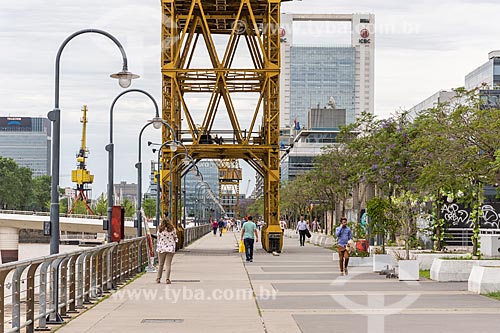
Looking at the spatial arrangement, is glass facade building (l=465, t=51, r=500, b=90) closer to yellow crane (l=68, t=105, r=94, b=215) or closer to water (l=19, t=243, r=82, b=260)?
water (l=19, t=243, r=82, b=260)

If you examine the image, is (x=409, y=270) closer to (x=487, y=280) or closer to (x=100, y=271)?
(x=487, y=280)

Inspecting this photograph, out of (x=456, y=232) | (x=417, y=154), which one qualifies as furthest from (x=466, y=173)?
(x=456, y=232)

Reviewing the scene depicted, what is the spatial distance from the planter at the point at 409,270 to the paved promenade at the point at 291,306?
1.23 feet

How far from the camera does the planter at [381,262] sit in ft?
98.4

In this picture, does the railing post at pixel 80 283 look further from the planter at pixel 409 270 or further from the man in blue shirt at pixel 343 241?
the man in blue shirt at pixel 343 241

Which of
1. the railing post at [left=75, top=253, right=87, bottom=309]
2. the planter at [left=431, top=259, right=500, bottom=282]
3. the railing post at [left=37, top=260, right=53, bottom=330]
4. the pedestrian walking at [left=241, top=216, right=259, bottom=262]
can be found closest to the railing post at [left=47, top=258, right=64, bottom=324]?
the railing post at [left=37, top=260, right=53, bottom=330]

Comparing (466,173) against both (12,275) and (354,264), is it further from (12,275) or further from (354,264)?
(12,275)

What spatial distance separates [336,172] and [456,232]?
9964 millimetres

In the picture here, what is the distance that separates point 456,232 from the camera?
142 feet

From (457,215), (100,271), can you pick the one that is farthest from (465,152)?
(457,215)

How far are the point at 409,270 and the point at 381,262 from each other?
424 cm

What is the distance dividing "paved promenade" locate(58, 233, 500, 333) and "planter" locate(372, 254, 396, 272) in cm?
130

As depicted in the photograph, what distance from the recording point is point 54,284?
54.5 feet

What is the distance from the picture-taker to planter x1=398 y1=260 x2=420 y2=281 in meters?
25.8
